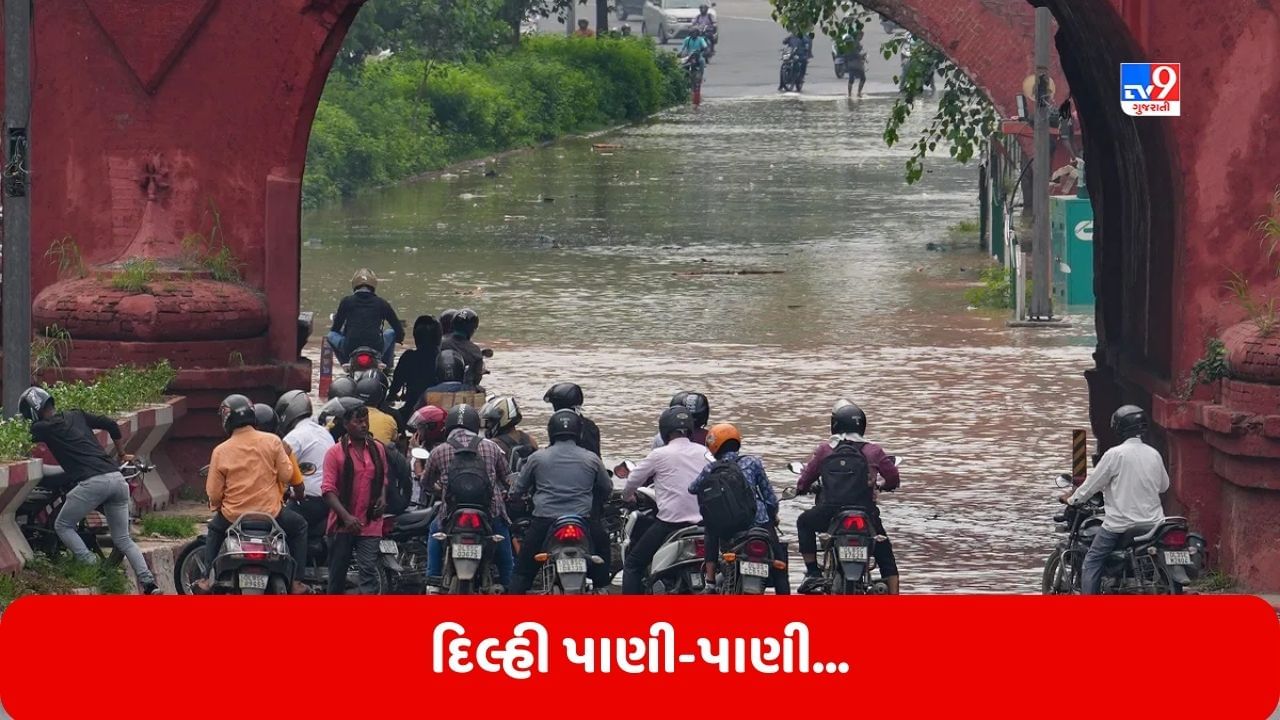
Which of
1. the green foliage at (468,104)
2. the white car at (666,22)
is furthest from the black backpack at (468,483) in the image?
the white car at (666,22)

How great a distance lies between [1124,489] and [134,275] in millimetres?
6845

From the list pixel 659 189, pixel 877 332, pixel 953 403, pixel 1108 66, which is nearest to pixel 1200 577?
pixel 1108 66

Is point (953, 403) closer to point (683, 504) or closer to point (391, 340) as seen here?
point (391, 340)

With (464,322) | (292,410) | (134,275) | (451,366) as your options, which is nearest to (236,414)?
(292,410)

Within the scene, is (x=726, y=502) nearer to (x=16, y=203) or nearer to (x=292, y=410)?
(x=292, y=410)

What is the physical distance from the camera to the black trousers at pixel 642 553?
14352 millimetres

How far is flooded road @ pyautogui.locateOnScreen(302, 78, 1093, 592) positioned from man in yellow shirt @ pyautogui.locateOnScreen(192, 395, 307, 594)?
3.78 metres

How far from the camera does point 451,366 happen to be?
18.3 meters

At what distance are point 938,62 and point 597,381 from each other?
6865 millimetres

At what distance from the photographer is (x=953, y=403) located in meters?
23.0

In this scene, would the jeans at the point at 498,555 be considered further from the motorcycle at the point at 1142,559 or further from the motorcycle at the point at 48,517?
the motorcycle at the point at 1142,559

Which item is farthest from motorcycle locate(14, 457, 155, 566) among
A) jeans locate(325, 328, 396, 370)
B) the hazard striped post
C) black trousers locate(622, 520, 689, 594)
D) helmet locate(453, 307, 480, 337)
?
the hazard striped post

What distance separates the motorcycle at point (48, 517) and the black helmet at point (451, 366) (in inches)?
137

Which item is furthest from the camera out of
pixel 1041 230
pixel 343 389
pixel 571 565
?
pixel 1041 230
